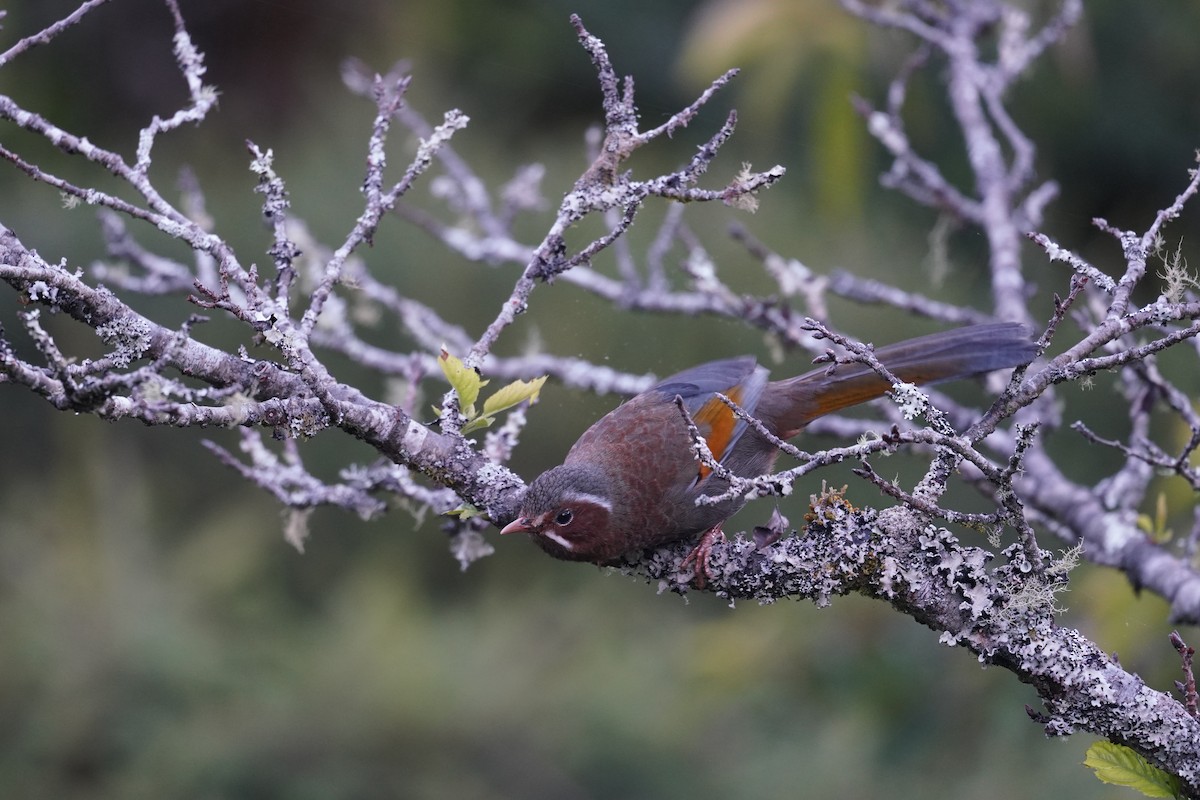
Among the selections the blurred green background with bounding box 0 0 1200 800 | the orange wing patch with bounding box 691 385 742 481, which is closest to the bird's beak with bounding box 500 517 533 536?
the orange wing patch with bounding box 691 385 742 481

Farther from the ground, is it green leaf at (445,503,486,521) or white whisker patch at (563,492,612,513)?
white whisker patch at (563,492,612,513)

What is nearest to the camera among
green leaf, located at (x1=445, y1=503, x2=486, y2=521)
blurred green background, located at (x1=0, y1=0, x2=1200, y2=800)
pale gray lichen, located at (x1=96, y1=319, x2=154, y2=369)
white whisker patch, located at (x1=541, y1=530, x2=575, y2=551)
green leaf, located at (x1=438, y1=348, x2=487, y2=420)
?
pale gray lichen, located at (x1=96, y1=319, x2=154, y2=369)

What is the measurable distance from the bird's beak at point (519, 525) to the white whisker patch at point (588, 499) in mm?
145

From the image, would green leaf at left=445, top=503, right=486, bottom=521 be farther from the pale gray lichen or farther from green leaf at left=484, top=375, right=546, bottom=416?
the pale gray lichen

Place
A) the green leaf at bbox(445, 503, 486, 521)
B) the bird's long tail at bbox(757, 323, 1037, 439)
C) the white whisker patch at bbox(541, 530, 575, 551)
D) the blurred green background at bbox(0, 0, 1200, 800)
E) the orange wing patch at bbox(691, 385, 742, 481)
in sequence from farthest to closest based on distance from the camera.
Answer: the blurred green background at bbox(0, 0, 1200, 800)
the orange wing patch at bbox(691, 385, 742, 481)
the bird's long tail at bbox(757, 323, 1037, 439)
the white whisker patch at bbox(541, 530, 575, 551)
the green leaf at bbox(445, 503, 486, 521)

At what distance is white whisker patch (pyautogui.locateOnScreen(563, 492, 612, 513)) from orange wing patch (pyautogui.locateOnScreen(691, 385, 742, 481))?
0.58 metres

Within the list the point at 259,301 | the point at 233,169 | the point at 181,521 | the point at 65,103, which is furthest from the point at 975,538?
the point at 65,103

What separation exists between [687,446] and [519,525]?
696 millimetres

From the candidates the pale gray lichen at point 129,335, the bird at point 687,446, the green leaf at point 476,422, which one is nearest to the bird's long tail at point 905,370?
the bird at point 687,446

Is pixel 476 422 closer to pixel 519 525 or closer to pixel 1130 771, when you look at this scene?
pixel 519 525

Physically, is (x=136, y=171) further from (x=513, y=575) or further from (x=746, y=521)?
(x=513, y=575)

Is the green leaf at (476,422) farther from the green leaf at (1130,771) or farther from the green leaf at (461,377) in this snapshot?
the green leaf at (1130,771)

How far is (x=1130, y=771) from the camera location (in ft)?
6.77

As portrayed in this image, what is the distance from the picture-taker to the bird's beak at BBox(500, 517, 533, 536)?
2.50m
